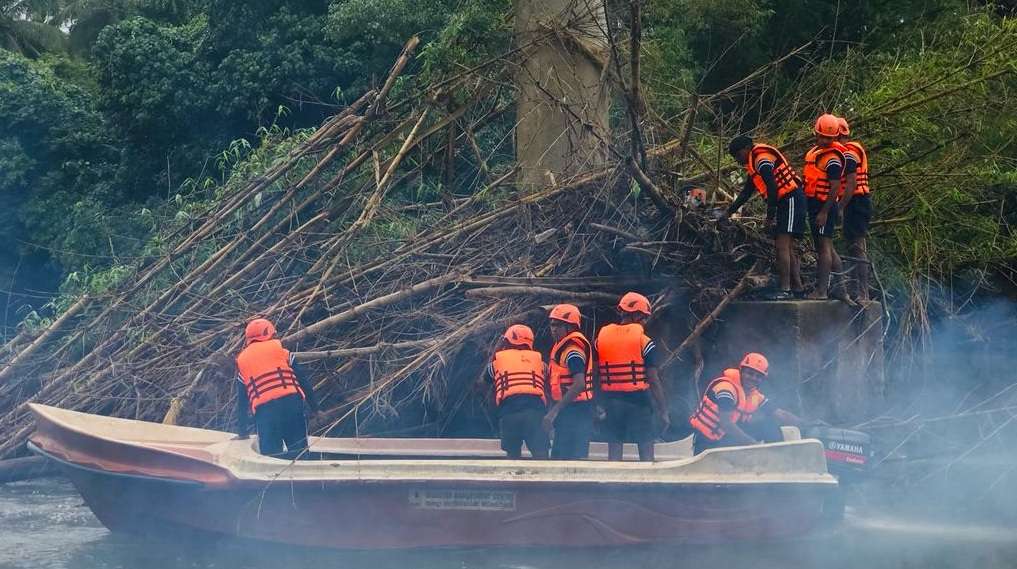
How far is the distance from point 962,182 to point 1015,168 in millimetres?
1326

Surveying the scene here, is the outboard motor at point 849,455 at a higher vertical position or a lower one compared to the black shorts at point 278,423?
lower

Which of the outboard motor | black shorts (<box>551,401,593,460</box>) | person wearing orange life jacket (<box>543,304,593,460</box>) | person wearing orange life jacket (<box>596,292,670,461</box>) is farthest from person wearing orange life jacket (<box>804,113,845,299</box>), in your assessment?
black shorts (<box>551,401,593,460</box>)

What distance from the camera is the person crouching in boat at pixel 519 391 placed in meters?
7.96

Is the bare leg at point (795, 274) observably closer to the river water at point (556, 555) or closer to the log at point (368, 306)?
the river water at point (556, 555)

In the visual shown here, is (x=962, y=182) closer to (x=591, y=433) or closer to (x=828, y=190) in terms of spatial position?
(x=828, y=190)

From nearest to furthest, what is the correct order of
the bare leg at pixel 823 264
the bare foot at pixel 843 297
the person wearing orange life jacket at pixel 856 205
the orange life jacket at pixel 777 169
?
1. the orange life jacket at pixel 777 169
2. the person wearing orange life jacket at pixel 856 205
3. the bare leg at pixel 823 264
4. the bare foot at pixel 843 297

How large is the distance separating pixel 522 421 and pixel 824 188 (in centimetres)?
309

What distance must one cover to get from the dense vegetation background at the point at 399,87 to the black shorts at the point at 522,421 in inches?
116

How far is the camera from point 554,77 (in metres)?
10.5

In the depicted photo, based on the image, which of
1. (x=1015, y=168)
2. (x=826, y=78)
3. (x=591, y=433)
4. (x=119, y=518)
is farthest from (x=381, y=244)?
(x=1015, y=168)

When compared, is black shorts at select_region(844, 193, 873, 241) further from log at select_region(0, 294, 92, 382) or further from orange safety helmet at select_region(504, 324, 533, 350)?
log at select_region(0, 294, 92, 382)

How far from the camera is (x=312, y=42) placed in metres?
14.6

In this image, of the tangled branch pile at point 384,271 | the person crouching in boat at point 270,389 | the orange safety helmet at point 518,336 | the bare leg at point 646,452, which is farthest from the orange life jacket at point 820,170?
the person crouching in boat at point 270,389

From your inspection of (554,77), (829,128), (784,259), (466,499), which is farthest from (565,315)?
(554,77)
